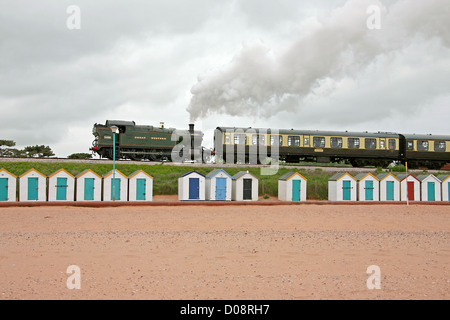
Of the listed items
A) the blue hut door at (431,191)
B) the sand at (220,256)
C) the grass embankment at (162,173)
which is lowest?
the sand at (220,256)

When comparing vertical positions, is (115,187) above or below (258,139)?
below

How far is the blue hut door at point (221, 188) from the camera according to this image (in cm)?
2009

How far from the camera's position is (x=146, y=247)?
371 inches

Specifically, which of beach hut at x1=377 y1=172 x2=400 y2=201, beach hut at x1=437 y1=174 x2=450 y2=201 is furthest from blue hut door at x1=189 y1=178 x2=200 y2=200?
beach hut at x1=437 y1=174 x2=450 y2=201

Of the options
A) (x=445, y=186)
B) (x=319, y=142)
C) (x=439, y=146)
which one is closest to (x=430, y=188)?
(x=445, y=186)

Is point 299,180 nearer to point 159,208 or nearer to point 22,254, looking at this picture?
point 159,208

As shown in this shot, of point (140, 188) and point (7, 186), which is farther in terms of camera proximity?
point (140, 188)

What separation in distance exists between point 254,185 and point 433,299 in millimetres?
14889

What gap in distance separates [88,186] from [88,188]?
10 cm

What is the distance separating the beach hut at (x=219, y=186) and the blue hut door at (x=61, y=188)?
721 cm

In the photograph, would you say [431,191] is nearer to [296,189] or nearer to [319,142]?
[296,189]

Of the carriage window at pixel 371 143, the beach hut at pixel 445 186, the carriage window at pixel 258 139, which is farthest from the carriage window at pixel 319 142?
the beach hut at pixel 445 186

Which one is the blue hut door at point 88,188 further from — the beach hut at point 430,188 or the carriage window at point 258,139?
the beach hut at point 430,188

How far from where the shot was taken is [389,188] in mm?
21922
